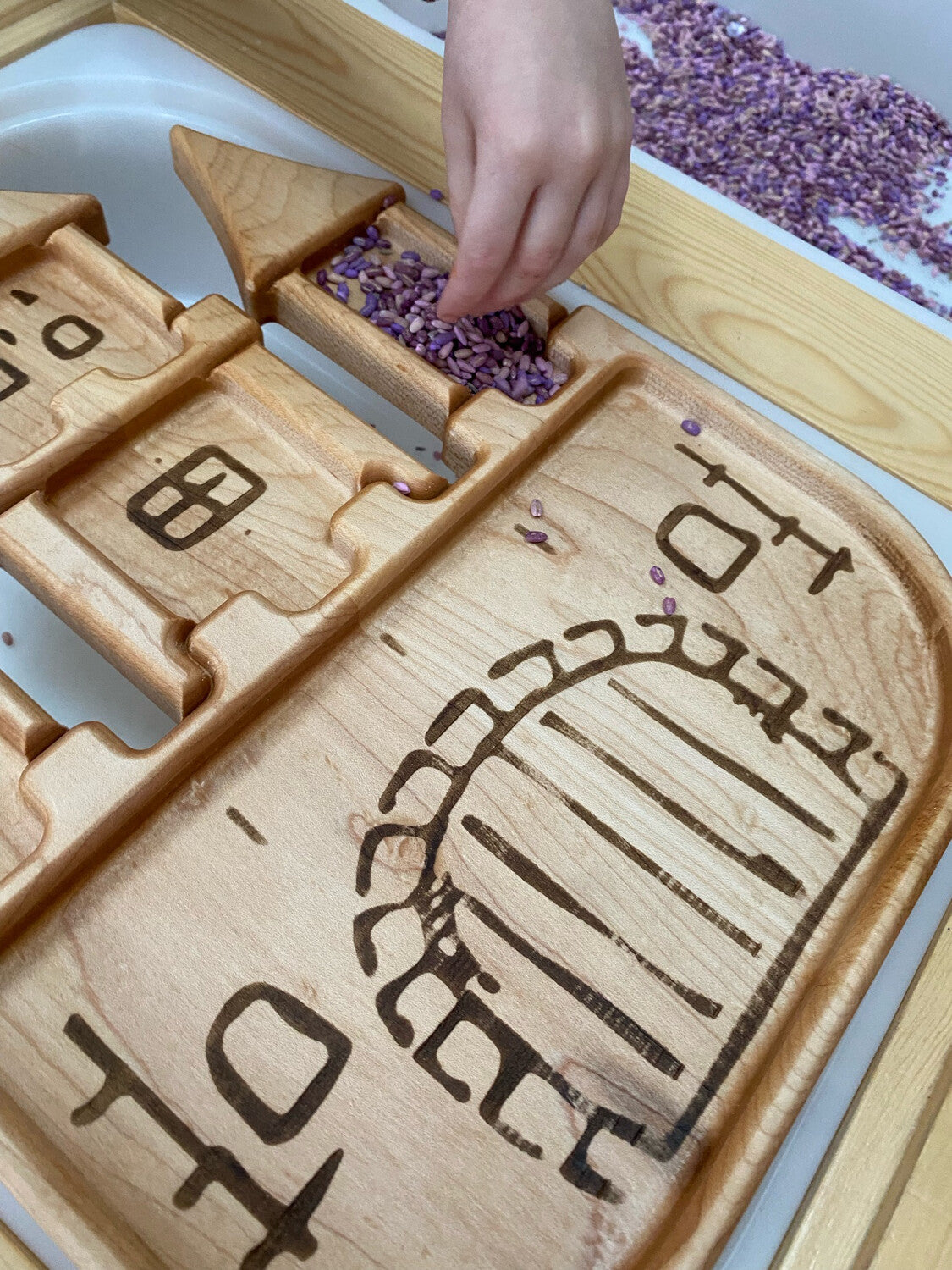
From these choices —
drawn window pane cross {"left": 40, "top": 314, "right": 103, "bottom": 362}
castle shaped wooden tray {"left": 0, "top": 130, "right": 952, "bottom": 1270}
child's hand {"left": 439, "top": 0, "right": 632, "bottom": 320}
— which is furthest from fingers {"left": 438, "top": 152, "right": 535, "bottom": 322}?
drawn window pane cross {"left": 40, "top": 314, "right": 103, "bottom": 362}

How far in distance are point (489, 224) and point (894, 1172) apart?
639mm

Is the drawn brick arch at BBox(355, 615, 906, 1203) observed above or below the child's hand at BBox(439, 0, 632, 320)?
below

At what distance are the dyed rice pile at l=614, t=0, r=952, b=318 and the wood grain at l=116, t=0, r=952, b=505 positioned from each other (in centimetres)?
44

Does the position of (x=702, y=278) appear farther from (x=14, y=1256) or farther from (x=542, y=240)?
(x=14, y=1256)

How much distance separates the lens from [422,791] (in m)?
0.65

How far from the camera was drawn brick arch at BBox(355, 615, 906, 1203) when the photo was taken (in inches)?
22.6

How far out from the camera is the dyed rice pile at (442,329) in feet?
2.75

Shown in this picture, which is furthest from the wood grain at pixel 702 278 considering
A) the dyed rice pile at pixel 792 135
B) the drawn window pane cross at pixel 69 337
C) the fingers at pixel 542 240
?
the dyed rice pile at pixel 792 135

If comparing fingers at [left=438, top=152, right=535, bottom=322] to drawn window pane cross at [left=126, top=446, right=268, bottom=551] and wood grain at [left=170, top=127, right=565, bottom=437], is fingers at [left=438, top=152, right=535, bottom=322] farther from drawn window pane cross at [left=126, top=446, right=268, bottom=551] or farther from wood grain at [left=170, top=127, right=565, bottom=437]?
drawn window pane cross at [left=126, top=446, right=268, bottom=551]

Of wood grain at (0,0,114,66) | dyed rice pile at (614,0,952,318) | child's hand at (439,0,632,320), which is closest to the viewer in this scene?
child's hand at (439,0,632,320)

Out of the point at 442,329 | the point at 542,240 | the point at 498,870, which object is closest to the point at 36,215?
the point at 442,329

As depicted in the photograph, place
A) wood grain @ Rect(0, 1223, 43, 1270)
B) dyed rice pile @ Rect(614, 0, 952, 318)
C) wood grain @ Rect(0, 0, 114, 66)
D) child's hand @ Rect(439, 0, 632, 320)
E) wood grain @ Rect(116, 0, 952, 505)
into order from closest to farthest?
wood grain @ Rect(0, 1223, 43, 1270) → child's hand @ Rect(439, 0, 632, 320) → wood grain @ Rect(116, 0, 952, 505) → wood grain @ Rect(0, 0, 114, 66) → dyed rice pile @ Rect(614, 0, 952, 318)

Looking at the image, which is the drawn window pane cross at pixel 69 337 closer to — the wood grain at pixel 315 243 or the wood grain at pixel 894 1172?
the wood grain at pixel 315 243

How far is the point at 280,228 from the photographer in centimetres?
88
